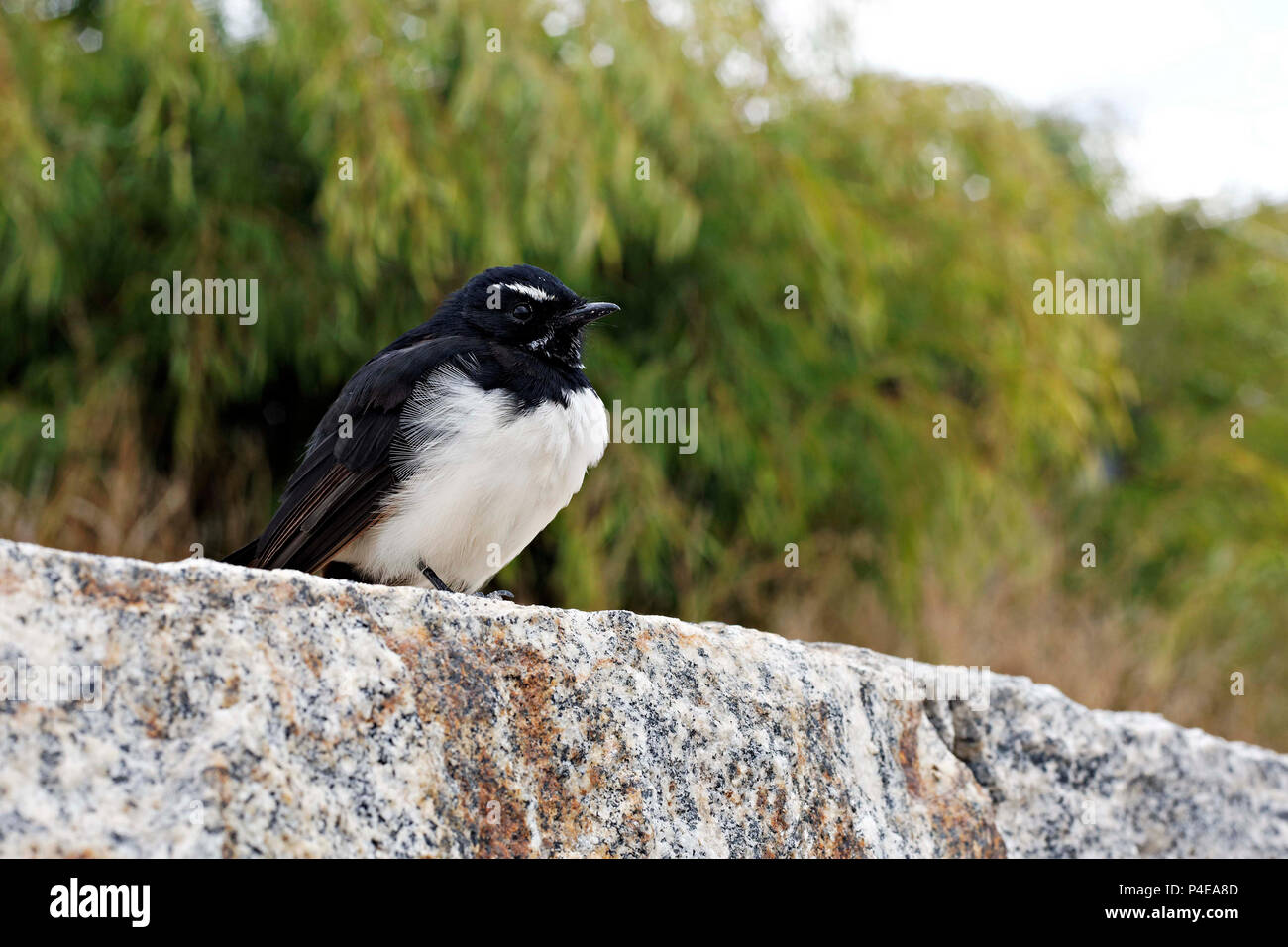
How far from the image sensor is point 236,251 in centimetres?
701

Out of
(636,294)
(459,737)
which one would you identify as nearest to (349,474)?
(459,737)

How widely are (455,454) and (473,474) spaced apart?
0.27 feet

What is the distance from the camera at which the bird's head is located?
371cm

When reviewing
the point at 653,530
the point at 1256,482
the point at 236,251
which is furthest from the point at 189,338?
the point at 1256,482

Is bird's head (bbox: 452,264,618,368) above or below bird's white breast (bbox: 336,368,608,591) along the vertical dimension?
above

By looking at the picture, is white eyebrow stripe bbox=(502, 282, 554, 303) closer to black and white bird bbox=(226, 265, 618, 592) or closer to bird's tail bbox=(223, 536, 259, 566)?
black and white bird bbox=(226, 265, 618, 592)

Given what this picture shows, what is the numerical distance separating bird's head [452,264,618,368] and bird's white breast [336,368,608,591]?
0.79ft

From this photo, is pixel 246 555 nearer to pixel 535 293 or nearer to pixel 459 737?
pixel 535 293

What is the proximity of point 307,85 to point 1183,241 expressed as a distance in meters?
12.6

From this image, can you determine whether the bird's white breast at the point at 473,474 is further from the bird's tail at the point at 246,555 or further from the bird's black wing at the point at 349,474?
the bird's tail at the point at 246,555

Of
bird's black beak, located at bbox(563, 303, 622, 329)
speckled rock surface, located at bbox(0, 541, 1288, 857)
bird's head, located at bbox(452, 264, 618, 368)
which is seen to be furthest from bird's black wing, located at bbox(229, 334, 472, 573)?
speckled rock surface, located at bbox(0, 541, 1288, 857)

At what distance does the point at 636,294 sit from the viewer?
8266 mm

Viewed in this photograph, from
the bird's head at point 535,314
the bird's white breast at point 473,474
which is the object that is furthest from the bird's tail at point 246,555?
the bird's head at point 535,314
